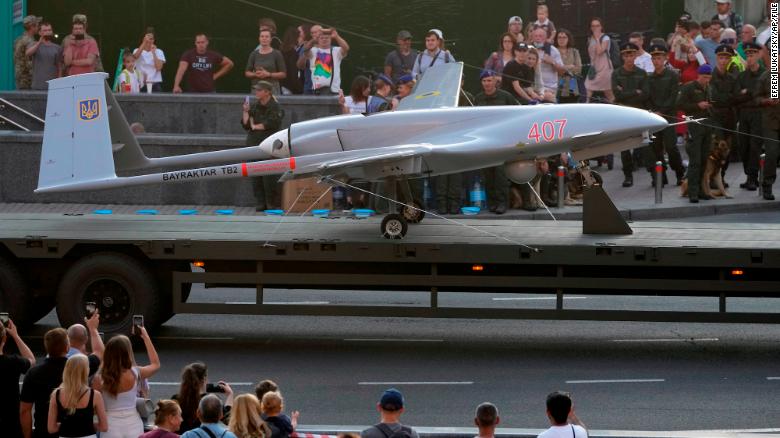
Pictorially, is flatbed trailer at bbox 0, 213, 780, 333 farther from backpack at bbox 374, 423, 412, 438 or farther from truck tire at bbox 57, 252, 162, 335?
backpack at bbox 374, 423, 412, 438

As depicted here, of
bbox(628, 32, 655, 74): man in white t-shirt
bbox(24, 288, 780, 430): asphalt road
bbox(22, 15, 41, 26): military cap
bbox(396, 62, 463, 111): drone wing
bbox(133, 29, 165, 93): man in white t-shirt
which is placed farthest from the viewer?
bbox(133, 29, 165, 93): man in white t-shirt

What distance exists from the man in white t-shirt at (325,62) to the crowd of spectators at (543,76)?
2cm

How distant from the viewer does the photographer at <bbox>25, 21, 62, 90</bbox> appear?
26.7 meters

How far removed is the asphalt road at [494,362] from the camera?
40.6 feet

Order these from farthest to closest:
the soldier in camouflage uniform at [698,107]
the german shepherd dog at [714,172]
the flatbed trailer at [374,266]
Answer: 1. the german shepherd dog at [714,172]
2. the soldier in camouflage uniform at [698,107]
3. the flatbed trailer at [374,266]

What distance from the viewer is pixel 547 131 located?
15234 mm

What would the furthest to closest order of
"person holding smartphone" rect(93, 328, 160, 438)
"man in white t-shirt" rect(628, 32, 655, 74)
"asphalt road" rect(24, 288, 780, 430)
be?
"man in white t-shirt" rect(628, 32, 655, 74) < "asphalt road" rect(24, 288, 780, 430) < "person holding smartphone" rect(93, 328, 160, 438)

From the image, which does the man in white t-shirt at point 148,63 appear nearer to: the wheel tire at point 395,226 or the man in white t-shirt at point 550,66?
the man in white t-shirt at point 550,66

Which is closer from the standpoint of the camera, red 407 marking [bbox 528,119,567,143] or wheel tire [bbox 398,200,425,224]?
red 407 marking [bbox 528,119,567,143]

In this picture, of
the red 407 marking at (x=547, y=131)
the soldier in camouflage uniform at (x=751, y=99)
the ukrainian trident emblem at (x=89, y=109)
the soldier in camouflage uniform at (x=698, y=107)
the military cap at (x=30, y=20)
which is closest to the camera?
the red 407 marking at (x=547, y=131)

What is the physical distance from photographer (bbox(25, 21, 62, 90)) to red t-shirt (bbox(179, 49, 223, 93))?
2454mm

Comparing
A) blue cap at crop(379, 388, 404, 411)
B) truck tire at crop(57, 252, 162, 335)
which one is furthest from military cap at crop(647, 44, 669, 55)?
blue cap at crop(379, 388, 404, 411)

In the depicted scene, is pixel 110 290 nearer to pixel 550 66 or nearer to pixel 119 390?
pixel 119 390

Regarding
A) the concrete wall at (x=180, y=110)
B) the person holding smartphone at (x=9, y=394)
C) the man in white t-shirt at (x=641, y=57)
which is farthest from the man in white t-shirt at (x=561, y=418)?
the concrete wall at (x=180, y=110)
